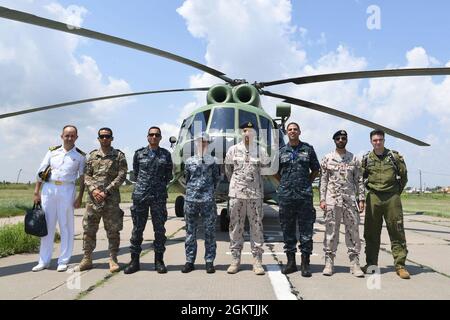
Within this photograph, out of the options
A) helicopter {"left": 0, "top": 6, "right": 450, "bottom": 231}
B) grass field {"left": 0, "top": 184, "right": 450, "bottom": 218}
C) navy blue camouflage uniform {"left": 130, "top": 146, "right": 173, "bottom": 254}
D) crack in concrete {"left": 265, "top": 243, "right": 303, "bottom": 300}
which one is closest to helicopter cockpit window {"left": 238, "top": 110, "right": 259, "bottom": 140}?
helicopter {"left": 0, "top": 6, "right": 450, "bottom": 231}

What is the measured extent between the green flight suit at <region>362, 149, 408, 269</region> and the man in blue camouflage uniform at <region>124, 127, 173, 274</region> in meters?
2.61

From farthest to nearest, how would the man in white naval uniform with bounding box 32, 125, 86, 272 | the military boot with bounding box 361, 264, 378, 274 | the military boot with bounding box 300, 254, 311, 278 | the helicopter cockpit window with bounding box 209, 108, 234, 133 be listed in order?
1. the helicopter cockpit window with bounding box 209, 108, 234, 133
2. the man in white naval uniform with bounding box 32, 125, 86, 272
3. the military boot with bounding box 361, 264, 378, 274
4. the military boot with bounding box 300, 254, 311, 278

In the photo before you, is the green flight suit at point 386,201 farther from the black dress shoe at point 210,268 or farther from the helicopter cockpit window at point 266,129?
the helicopter cockpit window at point 266,129

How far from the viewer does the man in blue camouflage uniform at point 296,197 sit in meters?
4.82

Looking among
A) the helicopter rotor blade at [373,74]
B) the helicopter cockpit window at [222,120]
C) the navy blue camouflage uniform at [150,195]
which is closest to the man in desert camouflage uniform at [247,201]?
Answer: the navy blue camouflage uniform at [150,195]

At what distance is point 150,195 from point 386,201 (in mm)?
2969

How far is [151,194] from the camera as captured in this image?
4844 mm

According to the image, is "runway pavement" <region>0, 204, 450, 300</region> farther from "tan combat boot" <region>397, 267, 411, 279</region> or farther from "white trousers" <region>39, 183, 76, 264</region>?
"white trousers" <region>39, 183, 76, 264</region>

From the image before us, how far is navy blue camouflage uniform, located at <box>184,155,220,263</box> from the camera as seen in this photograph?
4.87 m

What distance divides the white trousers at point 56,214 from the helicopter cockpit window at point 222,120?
345 cm

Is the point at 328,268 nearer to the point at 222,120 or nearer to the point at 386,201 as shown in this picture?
the point at 386,201
